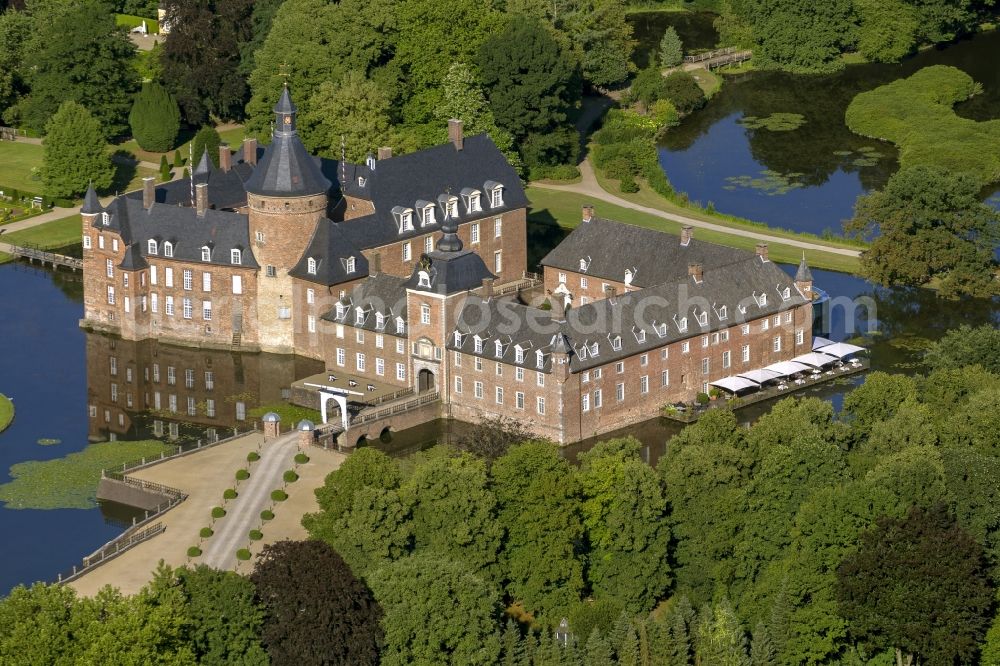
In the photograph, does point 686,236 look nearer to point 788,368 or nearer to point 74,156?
point 788,368

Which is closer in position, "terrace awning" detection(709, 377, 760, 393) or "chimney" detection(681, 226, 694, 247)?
"terrace awning" detection(709, 377, 760, 393)

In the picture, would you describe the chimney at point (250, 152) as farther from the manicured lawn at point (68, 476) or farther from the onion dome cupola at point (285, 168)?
the manicured lawn at point (68, 476)

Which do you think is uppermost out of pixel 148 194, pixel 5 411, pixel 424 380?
pixel 148 194

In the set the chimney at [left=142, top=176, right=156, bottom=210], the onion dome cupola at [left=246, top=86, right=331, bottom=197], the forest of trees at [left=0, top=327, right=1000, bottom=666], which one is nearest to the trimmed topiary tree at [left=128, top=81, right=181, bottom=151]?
the chimney at [left=142, top=176, right=156, bottom=210]

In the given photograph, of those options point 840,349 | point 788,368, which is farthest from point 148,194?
point 840,349

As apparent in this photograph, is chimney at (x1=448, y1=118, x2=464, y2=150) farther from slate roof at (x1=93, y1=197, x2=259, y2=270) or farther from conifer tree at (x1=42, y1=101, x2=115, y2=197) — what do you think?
conifer tree at (x1=42, y1=101, x2=115, y2=197)
